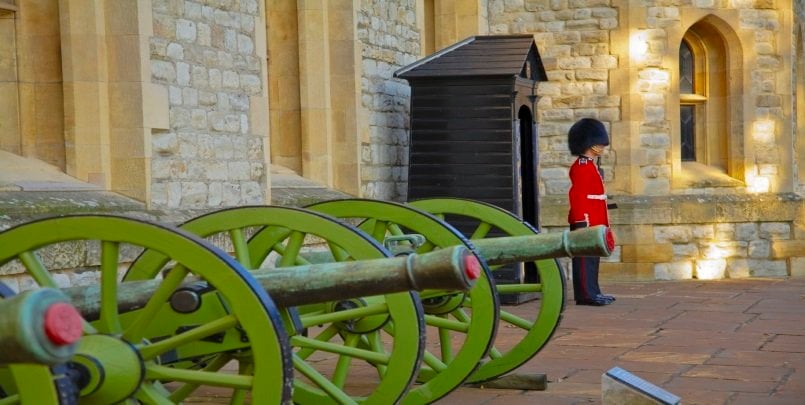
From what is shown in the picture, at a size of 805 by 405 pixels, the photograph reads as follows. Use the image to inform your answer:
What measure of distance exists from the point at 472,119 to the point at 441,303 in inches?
184

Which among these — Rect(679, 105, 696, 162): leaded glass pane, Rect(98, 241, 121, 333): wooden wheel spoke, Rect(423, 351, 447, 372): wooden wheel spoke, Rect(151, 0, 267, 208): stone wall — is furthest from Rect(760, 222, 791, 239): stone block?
Rect(98, 241, 121, 333): wooden wheel spoke

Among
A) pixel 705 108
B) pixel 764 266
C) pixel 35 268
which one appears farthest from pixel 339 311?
pixel 705 108

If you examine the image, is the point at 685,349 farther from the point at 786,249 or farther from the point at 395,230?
the point at 786,249

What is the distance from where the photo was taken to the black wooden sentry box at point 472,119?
996 cm

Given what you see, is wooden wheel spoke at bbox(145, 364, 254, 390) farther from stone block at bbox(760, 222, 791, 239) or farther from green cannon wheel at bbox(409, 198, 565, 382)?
stone block at bbox(760, 222, 791, 239)

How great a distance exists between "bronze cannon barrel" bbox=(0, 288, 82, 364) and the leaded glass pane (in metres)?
11.7

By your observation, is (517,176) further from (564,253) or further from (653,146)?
(564,253)

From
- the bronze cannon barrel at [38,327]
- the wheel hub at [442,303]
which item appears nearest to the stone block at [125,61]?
the wheel hub at [442,303]

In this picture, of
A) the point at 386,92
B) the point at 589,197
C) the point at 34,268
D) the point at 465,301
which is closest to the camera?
the point at 34,268

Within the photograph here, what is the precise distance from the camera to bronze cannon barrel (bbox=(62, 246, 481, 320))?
10.8 feet

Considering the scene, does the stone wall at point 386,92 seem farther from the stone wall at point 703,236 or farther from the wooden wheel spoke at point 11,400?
the wooden wheel spoke at point 11,400

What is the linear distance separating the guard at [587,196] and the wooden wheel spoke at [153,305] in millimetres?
6479

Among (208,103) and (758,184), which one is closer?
(208,103)

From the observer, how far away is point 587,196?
32.3 ft
